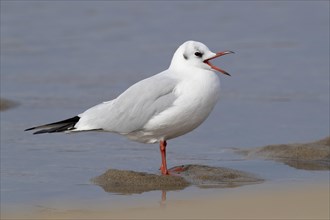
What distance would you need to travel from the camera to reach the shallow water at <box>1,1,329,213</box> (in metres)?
8.63

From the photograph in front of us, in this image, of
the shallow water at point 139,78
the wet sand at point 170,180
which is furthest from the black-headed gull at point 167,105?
the shallow water at point 139,78

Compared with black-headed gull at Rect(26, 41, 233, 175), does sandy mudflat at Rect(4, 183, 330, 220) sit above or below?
below

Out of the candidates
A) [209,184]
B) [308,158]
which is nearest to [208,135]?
[308,158]

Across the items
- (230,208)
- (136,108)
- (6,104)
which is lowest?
(230,208)

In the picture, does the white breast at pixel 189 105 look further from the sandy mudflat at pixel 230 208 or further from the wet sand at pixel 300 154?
the wet sand at pixel 300 154

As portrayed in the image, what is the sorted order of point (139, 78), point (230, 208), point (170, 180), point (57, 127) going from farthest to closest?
point (139, 78) < point (57, 127) < point (170, 180) < point (230, 208)

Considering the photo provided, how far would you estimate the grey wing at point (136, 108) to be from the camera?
8.21 m

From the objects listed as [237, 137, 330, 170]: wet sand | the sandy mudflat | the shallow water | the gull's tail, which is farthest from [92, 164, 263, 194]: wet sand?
[237, 137, 330, 170]: wet sand

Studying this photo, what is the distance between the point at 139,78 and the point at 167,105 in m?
4.29

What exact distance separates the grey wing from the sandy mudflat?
95 centimetres

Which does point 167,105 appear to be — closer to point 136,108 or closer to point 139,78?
point 136,108

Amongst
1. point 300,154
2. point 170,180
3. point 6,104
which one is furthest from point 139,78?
point 170,180

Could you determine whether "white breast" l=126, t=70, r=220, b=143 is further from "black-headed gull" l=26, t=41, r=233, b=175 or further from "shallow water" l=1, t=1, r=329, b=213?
"shallow water" l=1, t=1, r=329, b=213

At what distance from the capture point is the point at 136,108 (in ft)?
27.1
